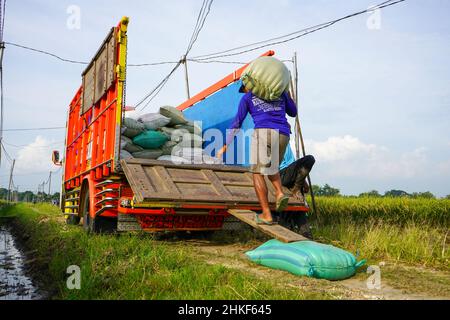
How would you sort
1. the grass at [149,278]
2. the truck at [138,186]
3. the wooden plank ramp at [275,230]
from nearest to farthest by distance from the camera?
the grass at [149,278] → the wooden plank ramp at [275,230] → the truck at [138,186]

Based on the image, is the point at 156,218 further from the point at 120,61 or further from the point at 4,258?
the point at 4,258

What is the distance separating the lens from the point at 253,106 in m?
4.07

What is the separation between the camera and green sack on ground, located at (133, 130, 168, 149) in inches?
210

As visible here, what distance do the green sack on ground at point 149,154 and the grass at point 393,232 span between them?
2.52 metres

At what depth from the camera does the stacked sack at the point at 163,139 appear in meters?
5.24

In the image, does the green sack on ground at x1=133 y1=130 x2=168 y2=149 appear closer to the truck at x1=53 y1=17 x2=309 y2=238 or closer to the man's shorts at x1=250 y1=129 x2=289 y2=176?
the truck at x1=53 y1=17 x2=309 y2=238

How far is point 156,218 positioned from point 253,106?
1.81 metres

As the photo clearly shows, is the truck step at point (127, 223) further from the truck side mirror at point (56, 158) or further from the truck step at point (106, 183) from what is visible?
the truck side mirror at point (56, 158)

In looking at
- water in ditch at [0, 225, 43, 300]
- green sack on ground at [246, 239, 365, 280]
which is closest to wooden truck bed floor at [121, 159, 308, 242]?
green sack on ground at [246, 239, 365, 280]

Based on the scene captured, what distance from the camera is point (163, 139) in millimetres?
5578

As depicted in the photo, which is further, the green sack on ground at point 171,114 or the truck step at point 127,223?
the green sack on ground at point 171,114

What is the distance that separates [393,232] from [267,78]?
2.63 m

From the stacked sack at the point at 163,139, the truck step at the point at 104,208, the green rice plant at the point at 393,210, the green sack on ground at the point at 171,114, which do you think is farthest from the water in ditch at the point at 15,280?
the green rice plant at the point at 393,210
